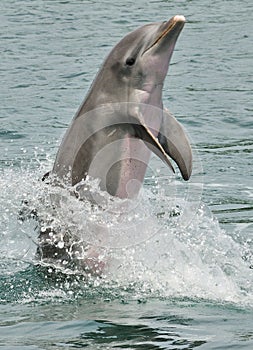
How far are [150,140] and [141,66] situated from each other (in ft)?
1.96

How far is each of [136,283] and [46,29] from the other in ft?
41.4

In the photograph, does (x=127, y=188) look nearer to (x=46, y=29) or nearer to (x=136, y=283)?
(x=136, y=283)

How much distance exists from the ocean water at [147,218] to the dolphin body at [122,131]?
0.57 feet

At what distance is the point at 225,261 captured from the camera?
8961 millimetres

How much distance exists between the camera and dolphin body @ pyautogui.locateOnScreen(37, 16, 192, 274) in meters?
8.17

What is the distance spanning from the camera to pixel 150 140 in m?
8.01

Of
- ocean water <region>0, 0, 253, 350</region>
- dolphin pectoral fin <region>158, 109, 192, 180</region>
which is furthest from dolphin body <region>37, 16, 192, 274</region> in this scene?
Answer: ocean water <region>0, 0, 253, 350</region>

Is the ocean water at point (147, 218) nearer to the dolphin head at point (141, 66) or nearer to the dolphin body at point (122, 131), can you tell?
the dolphin body at point (122, 131)

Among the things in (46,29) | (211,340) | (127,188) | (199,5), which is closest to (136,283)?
(127,188)

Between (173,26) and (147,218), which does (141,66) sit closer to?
(173,26)

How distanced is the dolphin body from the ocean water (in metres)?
0.17

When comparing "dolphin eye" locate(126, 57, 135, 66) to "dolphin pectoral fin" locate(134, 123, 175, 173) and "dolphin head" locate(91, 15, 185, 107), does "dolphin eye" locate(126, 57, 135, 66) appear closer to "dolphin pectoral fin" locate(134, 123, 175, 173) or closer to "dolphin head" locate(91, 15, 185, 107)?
"dolphin head" locate(91, 15, 185, 107)

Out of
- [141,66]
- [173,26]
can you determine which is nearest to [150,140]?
[141,66]

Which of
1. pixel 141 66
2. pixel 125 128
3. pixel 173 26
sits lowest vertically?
pixel 125 128
